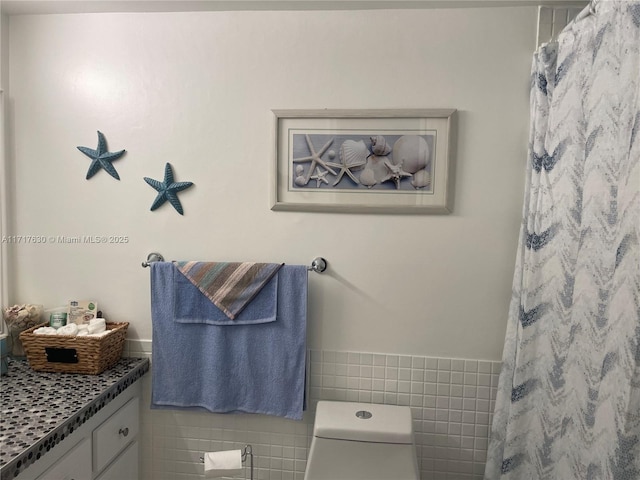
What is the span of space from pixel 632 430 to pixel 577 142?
761mm

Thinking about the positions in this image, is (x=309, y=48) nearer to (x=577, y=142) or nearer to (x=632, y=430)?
(x=577, y=142)

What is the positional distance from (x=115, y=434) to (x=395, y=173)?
1.35 meters

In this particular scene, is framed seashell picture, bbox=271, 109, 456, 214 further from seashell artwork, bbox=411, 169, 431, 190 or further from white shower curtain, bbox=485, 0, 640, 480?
white shower curtain, bbox=485, 0, 640, 480

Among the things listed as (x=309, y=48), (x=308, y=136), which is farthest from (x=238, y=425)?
(x=309, y=48)

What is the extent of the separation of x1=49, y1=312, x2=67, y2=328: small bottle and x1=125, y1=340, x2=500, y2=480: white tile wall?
0.86 ft

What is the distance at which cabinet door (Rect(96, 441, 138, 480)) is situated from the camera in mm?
1584

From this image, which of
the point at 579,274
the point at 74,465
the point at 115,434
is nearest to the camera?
the point at 579,274

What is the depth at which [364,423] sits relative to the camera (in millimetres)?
1524

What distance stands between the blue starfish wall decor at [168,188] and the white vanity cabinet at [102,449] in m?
0.70

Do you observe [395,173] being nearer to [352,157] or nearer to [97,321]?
[352,157]

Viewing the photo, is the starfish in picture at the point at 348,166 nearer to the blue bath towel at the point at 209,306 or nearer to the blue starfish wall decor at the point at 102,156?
the blue bath towel at the point at 209,306

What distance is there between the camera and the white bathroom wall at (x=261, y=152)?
1604 millimetres

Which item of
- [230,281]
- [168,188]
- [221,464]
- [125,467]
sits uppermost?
[168,188]

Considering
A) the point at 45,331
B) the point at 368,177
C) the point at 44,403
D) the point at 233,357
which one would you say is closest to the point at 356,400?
the point at 233,357
